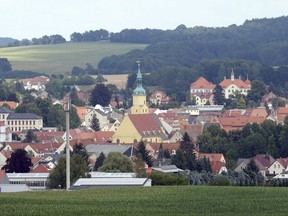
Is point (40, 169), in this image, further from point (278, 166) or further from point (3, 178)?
point (278, 166)

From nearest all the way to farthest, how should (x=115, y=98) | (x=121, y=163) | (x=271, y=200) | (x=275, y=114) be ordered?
(x=271, y=200), (x=121, y=163), (x=275, y=114), (x=115, y=98)

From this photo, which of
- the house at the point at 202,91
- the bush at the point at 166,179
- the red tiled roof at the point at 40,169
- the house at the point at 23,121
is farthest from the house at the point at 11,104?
the bush at the point at 166,179

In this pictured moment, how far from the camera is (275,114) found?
139125 millimetres

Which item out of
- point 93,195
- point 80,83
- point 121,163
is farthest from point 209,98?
point 93,195

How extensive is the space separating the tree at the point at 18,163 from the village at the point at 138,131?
540mm

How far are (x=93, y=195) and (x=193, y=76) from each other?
137 m

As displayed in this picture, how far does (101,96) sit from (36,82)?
79.2ft

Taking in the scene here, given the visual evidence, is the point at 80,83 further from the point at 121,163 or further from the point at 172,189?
the point at 172,189

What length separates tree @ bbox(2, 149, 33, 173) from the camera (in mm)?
91188

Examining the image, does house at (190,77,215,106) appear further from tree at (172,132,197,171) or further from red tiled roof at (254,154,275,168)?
tree at (172,132,197,171)

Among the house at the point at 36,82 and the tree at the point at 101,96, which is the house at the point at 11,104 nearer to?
the tree at the point at 101,96

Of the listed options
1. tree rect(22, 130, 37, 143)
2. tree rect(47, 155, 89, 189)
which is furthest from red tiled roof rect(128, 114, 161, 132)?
tree rect(47, 155, 89, 189)

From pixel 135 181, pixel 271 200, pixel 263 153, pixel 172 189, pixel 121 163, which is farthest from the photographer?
pixel 263 153

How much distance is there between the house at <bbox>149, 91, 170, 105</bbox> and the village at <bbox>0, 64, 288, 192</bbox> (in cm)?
10
